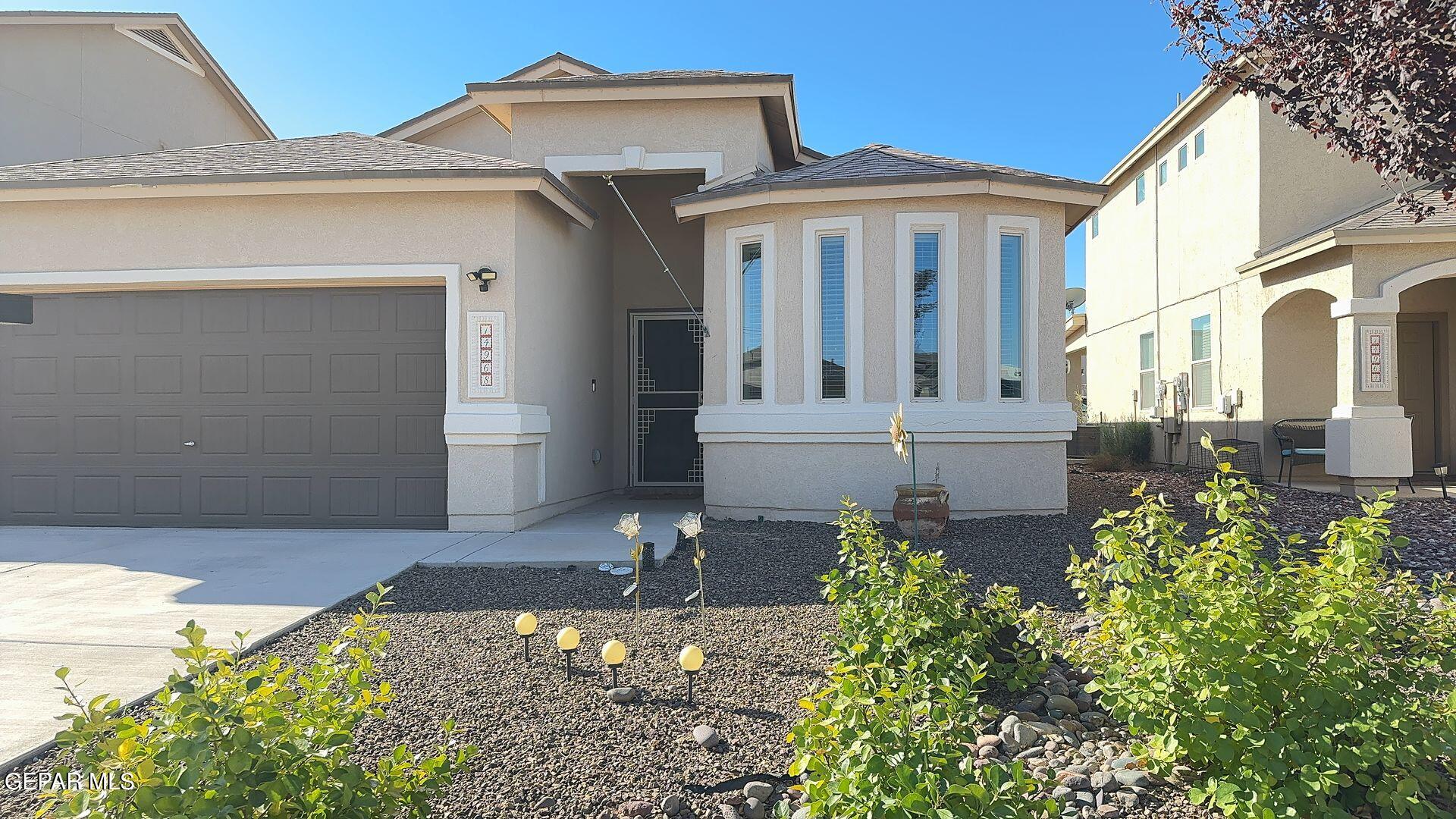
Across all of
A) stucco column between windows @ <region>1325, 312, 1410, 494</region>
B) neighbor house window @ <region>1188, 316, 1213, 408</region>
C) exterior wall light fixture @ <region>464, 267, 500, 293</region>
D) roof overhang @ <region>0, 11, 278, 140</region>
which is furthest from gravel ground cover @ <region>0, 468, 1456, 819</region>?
roof overhang @ <region>0, 11, 278, 140</region>

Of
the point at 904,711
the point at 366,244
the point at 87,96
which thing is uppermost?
the point at 87,96

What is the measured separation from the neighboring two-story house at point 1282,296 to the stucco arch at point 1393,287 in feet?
0.06

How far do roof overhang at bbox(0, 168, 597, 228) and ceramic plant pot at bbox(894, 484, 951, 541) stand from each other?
463 centimetres

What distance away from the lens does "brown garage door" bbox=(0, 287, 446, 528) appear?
8.55 m

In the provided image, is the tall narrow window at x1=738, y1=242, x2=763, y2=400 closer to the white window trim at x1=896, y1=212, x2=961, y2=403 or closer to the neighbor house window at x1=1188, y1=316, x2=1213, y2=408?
the white window trim at x1=896, y1=212, x2=961, y2=403

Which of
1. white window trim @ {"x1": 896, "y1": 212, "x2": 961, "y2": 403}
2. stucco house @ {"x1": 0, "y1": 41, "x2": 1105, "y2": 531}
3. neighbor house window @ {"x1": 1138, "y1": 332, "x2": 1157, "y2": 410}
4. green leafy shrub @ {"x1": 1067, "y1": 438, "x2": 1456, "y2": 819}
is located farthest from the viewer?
neighbor house window @ {"x1": 1138, "y1": 332, "x2": 1157, "y2": 410}

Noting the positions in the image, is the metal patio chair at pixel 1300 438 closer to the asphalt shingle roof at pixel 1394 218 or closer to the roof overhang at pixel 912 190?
the asphalt shingle roof at pixel 1394 218

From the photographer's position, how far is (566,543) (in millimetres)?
7691

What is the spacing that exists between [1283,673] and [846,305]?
634 cm

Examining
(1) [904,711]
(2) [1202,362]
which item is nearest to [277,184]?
(1) [904,711]

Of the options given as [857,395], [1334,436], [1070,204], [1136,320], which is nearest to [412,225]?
[857,395]

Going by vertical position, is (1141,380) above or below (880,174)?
below

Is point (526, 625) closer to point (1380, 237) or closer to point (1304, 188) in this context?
point (1380, 237)

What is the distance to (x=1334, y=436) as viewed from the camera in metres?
10.8
